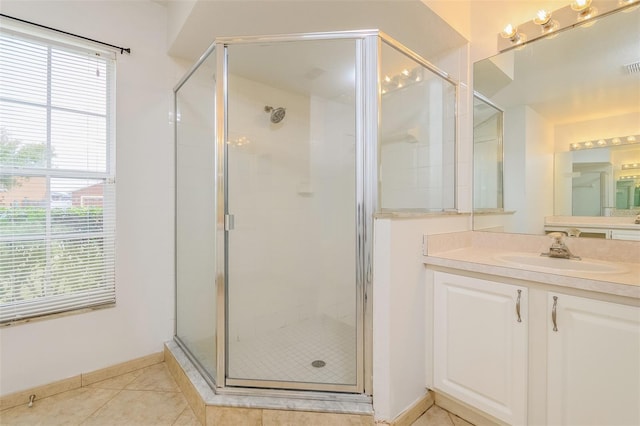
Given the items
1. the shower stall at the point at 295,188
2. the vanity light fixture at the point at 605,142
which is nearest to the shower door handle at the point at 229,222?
the shower stall at the point at 295,188

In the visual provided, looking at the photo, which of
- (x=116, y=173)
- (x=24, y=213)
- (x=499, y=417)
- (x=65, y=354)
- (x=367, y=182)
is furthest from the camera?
(x=116, y=173)

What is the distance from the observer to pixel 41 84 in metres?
1.66

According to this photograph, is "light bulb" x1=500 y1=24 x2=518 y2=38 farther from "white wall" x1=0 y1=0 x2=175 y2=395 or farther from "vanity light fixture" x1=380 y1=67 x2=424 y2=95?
"white wall" x1=0 y1=0 x2=175 y2=395

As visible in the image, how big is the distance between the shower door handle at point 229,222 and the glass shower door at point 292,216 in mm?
12

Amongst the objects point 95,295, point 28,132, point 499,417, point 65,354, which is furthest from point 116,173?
point 499,417

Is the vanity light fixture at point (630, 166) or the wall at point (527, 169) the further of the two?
the wall at point (527, 169)

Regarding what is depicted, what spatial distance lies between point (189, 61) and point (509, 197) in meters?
2.41

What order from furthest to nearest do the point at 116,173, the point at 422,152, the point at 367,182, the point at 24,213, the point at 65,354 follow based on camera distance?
the point at 422,152, the point at 116,173, the point at 65,354, the point at 24,213, the point at 367,182

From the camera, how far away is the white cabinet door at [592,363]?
101 cm

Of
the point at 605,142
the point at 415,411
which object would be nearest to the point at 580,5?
the point at 605,142

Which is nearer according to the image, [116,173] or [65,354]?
[65,354]

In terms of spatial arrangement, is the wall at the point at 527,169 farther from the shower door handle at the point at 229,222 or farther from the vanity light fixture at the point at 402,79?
the shower door handle at the point at 229,222

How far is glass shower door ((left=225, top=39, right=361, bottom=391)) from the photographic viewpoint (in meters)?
1.64

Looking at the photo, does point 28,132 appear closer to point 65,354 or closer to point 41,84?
point 41,84
